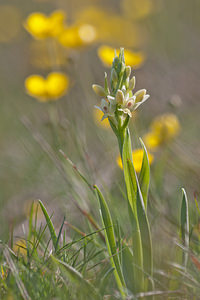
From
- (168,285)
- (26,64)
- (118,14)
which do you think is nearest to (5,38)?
(26,64)

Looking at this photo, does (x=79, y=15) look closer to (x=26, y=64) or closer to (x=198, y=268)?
(x=26, y=64)

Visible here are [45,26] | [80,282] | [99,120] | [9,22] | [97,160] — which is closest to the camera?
[80,282]

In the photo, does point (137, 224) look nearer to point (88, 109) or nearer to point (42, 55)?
point (88, 109)

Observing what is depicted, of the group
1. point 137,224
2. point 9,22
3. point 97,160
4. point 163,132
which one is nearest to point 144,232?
point 137,224

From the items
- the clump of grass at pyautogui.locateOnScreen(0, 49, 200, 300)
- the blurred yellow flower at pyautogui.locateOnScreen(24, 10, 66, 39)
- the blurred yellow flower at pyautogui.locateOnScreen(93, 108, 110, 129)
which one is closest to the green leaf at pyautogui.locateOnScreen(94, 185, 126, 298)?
the clump of grass at pyautogui.locateOnScreen(0, 49, 200, 300)

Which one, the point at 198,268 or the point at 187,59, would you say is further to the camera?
the point at 187,59

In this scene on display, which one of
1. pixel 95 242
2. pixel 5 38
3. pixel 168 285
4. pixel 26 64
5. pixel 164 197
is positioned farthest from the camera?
pixel 5 38

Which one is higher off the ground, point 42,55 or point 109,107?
point 42,55
